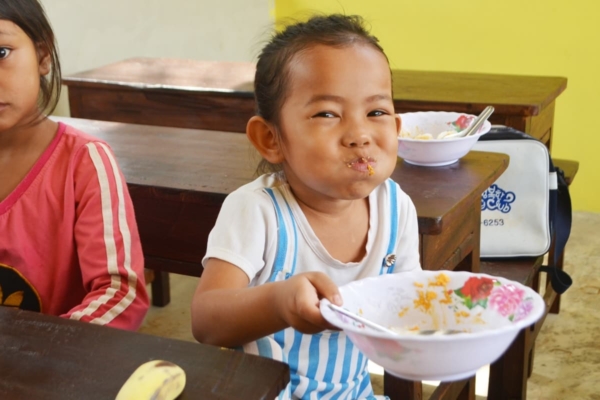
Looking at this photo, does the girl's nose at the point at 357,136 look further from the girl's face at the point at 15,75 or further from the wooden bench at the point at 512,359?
the wooden bench at the point at 512,359

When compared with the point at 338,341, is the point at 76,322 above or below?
above

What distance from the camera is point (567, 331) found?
280 cm

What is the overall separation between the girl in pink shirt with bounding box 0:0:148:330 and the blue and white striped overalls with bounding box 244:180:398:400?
26 cm

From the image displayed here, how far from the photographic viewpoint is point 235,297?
1.06m

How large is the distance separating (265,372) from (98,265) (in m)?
0.63

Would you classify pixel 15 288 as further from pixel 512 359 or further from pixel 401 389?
pixel 512 359

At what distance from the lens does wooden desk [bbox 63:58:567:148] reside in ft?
8.30

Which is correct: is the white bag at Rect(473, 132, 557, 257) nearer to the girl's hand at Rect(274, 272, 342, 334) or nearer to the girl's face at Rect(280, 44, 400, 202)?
the girl's face at Rect(280, 44, 400, 202)

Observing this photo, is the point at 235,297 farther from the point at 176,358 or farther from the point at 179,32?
the point at 179,32

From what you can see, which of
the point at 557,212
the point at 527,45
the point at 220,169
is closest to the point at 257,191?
the point at 220,169

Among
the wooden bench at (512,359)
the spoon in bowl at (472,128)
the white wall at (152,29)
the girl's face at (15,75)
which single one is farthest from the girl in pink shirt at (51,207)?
the white wall at (152,29)

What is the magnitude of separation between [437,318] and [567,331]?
6.36 ft

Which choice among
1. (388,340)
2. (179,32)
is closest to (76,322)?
(388,340)

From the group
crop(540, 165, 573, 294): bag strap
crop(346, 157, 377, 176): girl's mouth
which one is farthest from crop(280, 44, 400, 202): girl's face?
crop(540, 165, 573, 294): bag strap
